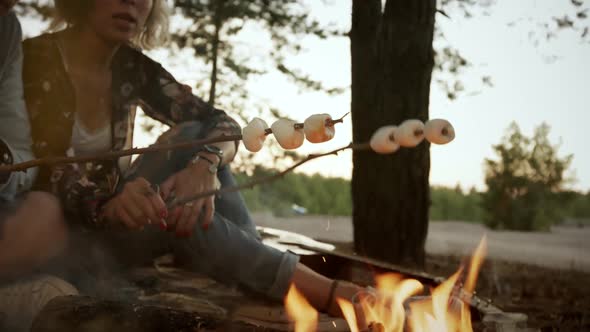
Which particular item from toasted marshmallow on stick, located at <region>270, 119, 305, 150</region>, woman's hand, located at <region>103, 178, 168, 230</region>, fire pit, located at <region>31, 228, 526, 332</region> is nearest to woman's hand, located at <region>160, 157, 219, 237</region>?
woman's hand, located at <region>103, 178, 168, 230</region>

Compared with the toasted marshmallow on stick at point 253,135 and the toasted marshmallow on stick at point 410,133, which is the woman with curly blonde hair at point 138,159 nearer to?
the toasted marshmallow on stick at point 253,135

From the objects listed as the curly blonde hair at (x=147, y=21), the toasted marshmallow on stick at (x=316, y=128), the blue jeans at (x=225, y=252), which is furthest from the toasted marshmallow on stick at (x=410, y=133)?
the curly blonde hair at (x=147, y=21)

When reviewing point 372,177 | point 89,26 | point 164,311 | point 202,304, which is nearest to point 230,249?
point 202,304

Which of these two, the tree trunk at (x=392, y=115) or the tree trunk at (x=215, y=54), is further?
the tree trunk at (x=215, y=54)

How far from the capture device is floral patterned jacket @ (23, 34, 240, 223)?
2.36 metres

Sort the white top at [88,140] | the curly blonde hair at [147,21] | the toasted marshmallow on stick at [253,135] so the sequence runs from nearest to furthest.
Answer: the toasted marshmallow on stick at [253,135] < the white top at [88,140] < the curly blonde hair at [147,21]

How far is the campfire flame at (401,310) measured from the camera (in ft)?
6.39

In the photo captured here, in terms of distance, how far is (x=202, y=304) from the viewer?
2609 mm

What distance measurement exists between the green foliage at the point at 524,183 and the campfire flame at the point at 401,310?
1205 cm

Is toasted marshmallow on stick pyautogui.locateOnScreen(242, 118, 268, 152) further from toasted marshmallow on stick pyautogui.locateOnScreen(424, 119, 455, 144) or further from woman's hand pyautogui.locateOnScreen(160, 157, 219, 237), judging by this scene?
woman's hand pyautogui.locateOnScreen(160, 157, 219, 237)

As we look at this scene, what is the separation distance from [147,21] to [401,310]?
1.98 m

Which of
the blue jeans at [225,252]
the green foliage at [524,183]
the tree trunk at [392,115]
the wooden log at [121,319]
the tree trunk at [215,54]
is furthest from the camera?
the green foliage at [524,183]

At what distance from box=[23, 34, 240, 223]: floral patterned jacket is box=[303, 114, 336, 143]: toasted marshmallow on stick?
1.27 meters

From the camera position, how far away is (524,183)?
45.8 feet
